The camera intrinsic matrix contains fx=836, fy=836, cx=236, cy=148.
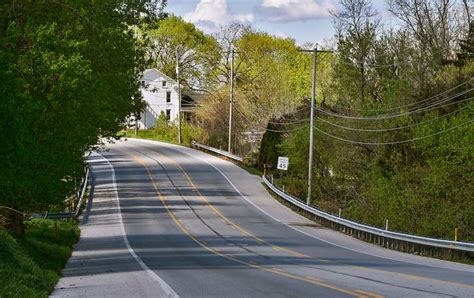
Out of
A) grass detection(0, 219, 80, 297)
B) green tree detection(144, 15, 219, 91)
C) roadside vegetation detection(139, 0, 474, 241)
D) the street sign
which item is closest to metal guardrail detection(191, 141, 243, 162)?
roadside vegetation detection(139, 0, 474, 241)

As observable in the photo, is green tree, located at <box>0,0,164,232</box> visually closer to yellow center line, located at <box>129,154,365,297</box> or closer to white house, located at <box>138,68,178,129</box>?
yellow center line, located at <box>129,154,365,297</box>

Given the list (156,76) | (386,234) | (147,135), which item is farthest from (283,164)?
(156,76)

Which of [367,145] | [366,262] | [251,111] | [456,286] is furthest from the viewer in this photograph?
[251,111]

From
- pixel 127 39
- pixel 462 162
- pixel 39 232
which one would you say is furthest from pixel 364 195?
pixel 39 232

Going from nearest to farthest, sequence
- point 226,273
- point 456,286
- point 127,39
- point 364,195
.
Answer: point 456,286 → point 226,273 → point 127,39 → point 364,195

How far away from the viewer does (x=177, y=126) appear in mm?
102188

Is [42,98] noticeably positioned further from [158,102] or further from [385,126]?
[158,102]

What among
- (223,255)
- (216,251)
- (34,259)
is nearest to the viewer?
(34,259)

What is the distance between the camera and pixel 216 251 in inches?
1230

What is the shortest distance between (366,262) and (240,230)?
14848 mm

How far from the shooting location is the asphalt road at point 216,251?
18.4 metres

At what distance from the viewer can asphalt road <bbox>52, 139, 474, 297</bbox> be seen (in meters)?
18.4

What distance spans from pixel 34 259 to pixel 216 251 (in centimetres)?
891

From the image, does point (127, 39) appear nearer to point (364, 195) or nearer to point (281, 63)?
point (364, 195)
